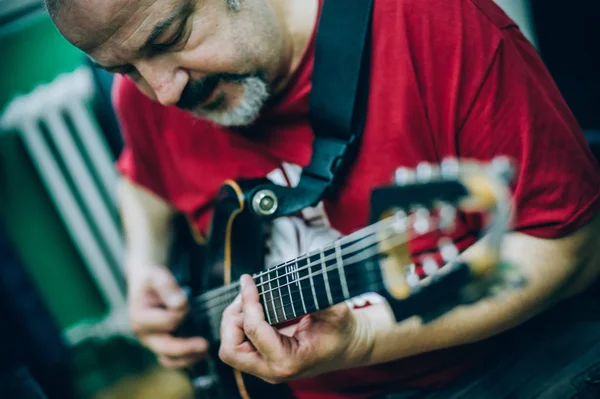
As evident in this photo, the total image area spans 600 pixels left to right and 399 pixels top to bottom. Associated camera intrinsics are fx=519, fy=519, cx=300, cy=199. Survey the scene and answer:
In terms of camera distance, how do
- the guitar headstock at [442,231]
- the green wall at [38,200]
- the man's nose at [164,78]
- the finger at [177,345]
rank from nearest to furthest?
the guitar headstock at [442,231], the man's nose at [164,78], the finger at [177,345], the green wall at [38,200]

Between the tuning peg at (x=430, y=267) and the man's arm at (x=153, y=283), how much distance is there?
0.63m

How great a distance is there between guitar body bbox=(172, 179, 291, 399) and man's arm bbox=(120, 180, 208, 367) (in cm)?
4

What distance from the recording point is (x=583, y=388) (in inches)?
26.8

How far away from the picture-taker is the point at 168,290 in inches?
42.1

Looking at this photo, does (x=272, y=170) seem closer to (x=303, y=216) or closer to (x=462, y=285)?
(x=303, y=216)

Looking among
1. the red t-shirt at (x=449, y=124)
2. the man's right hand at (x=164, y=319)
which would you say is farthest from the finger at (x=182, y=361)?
the red t-shirt at (x=449, y=124)

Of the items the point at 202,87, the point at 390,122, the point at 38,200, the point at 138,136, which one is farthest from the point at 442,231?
the point at 38,200

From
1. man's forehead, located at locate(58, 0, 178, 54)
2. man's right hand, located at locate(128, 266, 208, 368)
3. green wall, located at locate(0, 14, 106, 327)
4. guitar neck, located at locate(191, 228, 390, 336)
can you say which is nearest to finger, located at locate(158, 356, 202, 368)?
man's right hand, located at locate(128, 266, 208, 368)

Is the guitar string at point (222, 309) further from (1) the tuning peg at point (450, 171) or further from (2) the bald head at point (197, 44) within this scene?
(2) the bald head at point (197, 44)

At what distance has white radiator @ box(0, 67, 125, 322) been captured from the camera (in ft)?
6.17

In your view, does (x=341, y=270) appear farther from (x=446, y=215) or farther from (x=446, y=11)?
(x=446, y=11)

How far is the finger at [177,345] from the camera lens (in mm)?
1002

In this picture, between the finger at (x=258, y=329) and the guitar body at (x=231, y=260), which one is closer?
the finger at (x=258, y=329)

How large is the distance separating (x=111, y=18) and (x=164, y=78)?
0.11 metres
